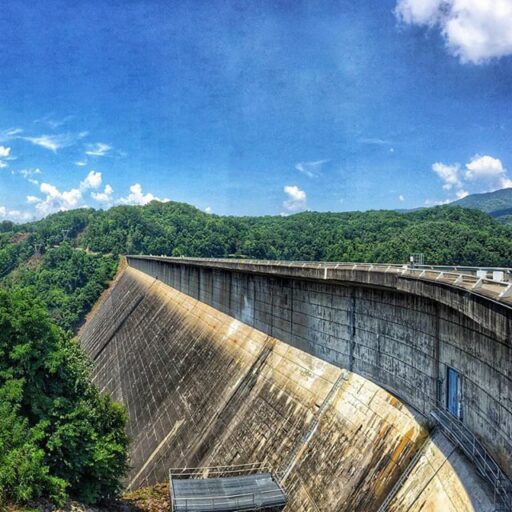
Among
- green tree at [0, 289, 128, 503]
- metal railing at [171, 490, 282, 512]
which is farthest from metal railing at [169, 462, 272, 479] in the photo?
green tree at [0, 289, 128, 503]

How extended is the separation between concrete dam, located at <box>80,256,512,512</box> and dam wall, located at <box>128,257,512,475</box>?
0.11 feet

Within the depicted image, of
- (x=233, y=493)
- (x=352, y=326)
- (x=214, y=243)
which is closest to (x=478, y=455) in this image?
(x=352, y=326)

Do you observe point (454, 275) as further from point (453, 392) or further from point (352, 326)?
point (352, 326)

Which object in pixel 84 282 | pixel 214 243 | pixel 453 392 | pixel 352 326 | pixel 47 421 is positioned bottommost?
pixel 47 421

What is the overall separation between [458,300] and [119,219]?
130250mm

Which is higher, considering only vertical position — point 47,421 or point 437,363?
point 437,363

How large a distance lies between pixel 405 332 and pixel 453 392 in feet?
6.41

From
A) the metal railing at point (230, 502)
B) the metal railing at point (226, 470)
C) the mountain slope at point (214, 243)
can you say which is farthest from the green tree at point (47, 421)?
the mountain slope at point (214, 243)

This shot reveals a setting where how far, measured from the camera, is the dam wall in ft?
22.6

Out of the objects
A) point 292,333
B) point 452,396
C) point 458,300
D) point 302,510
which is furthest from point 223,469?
point 458,300

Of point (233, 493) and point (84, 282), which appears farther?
point (84, 282)

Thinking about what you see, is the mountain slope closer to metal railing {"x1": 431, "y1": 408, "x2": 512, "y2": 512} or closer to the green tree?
the green tree

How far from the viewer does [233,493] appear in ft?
38.1

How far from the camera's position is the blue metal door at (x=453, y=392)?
324 inches
